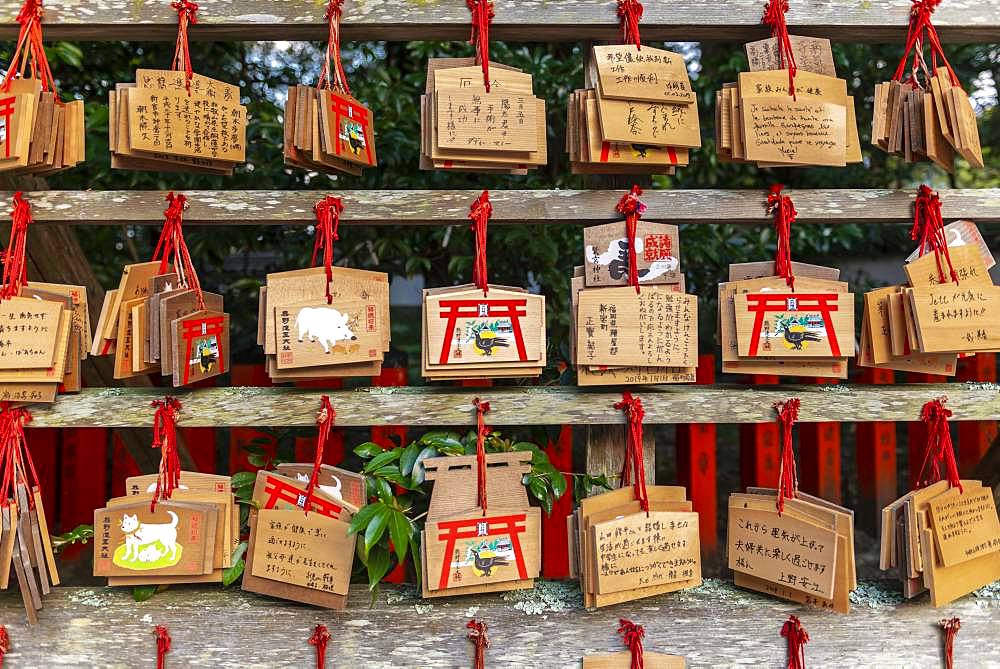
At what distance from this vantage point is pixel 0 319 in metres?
1.66

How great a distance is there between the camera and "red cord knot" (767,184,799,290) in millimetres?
1761

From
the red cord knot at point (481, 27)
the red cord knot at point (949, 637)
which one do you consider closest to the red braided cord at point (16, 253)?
the red cord knot at point (481, 27)

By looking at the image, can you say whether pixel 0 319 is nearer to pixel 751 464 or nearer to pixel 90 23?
pixel 90 23

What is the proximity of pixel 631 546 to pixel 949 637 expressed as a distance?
2.73 feet

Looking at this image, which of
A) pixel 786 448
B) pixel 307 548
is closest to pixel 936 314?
pixel 786 448

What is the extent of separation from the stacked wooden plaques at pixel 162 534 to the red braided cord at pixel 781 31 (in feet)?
5.37

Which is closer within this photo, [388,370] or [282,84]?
[388,370]

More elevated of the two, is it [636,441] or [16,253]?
[16,253]

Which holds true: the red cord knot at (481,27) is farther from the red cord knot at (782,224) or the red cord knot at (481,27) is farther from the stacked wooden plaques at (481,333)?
the red cord knot at (782,224)

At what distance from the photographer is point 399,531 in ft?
5.46

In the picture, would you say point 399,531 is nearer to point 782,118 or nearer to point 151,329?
point 151,329

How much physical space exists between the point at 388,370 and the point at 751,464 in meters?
1.70

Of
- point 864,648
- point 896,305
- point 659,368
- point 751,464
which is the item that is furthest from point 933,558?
point 751,464

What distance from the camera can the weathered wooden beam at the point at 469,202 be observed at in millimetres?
1785
